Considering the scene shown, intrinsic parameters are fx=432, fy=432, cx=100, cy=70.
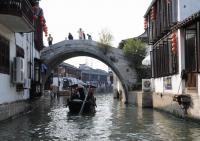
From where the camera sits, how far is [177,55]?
70.8 ft

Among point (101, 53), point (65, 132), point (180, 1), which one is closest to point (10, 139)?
point (65, 132)

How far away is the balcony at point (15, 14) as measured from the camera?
54.7 feet

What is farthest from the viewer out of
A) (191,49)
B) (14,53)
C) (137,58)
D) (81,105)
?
(137,58)

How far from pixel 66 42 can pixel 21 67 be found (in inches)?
720

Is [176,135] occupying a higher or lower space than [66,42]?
lower

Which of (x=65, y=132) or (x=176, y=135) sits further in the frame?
(x=65, y=132)

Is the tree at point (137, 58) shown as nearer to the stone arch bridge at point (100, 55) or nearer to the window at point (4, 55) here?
the stone arch bridge at point (100, 55)

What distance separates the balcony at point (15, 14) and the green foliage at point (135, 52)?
18.9 meters

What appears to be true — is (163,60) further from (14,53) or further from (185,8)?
(14,53)

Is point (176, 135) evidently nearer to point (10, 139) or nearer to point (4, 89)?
point (10, 139)

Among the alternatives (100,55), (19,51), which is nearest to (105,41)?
(100,55)

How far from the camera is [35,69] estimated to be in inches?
1147

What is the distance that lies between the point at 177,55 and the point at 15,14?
8683 millimetres

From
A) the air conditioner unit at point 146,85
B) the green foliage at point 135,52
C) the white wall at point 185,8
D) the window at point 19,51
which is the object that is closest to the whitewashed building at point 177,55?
the white wall at point 185,8
